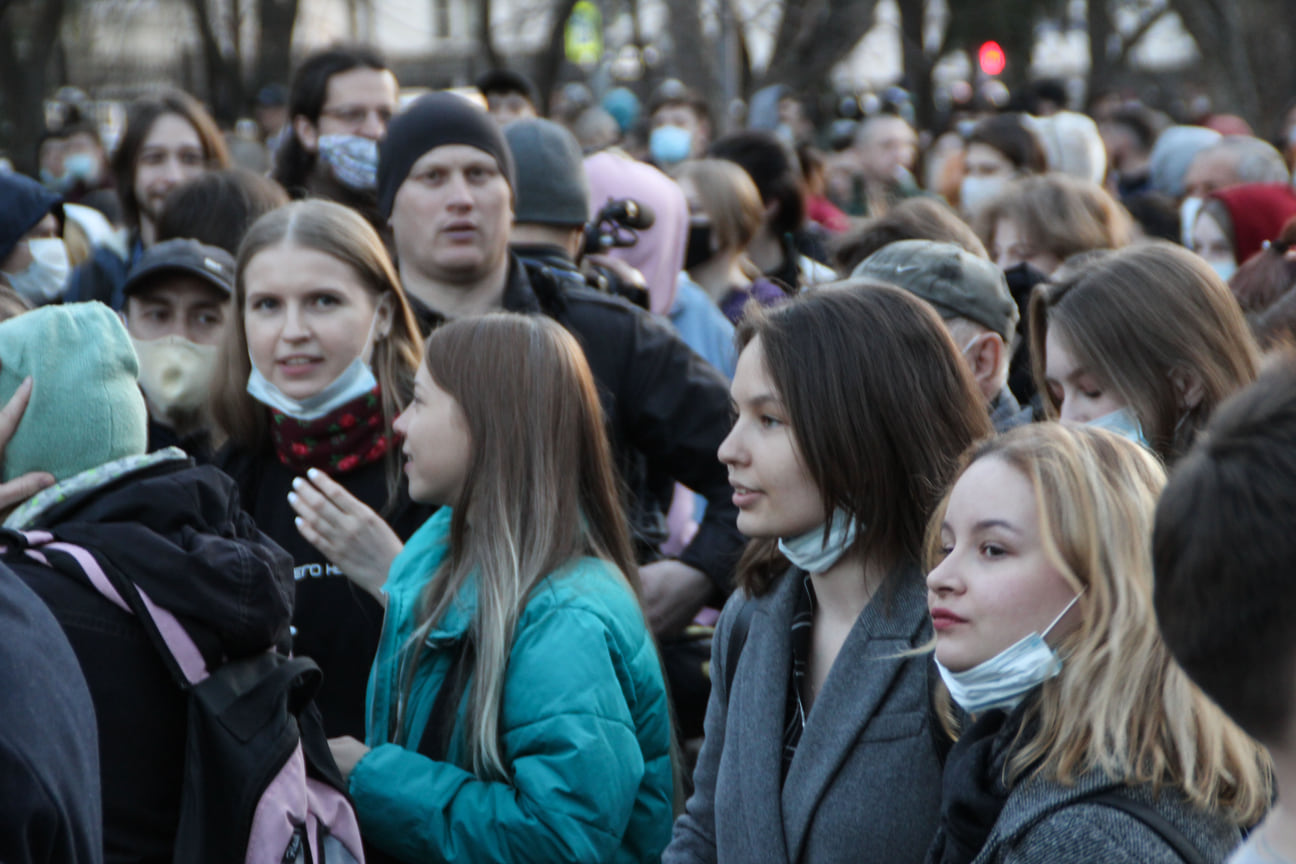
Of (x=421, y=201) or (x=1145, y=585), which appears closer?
(x=1145, y=585)

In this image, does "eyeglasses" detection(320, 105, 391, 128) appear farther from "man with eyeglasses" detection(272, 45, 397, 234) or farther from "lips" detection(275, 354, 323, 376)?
"lips" detection(275, 354, 323, 376)

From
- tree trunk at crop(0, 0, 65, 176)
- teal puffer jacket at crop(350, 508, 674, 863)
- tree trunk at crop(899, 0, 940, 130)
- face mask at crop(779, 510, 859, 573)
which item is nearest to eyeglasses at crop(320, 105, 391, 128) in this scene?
teal puffer jacket at crop(350, 508, 674, 863)

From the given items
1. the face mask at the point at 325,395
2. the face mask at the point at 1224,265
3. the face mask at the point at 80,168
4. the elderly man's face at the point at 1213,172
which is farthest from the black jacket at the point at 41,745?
the face mask at the point at 80,168

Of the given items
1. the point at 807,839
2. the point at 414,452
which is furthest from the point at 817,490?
the point at 414,452

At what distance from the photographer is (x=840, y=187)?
12156 mm

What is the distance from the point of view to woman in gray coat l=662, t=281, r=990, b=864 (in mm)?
2426

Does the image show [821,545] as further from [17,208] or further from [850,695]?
[17,208]

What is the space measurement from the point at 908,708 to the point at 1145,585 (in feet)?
1.62

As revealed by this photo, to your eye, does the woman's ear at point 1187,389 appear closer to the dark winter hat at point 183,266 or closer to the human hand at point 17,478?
the human hand at point 17,478

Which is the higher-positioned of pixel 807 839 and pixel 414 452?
pixel 414 452

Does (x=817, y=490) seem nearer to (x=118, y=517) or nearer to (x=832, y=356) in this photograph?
(x=832, y=356)

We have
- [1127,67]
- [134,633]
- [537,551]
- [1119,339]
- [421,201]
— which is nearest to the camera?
[134,633]

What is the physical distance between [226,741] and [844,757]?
99cm

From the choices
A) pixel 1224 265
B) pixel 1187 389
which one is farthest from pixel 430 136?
pixel 1224 265
